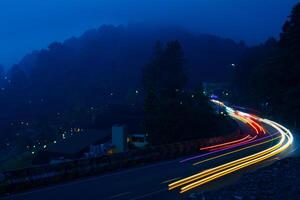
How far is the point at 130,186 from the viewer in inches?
704

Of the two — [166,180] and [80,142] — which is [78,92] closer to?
[80,142]

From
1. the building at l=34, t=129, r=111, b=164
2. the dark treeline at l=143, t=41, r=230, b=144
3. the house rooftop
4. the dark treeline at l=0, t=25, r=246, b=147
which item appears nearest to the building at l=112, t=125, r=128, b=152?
the building at l=34, t=129, r=111, b=164

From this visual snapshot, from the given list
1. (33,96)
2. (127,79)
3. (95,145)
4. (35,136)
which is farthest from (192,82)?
(95,145)

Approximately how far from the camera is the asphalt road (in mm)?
16250

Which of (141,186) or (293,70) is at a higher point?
(293,70)

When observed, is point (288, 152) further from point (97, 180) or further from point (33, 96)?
point (33, 96)

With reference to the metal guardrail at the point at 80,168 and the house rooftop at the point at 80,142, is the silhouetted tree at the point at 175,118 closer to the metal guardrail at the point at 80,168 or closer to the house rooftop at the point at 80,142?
the house rooftop at the point at 80,142

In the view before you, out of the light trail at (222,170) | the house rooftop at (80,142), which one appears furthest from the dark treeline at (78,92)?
the light trail at (222,170)

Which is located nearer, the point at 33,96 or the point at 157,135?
the point at 157,135

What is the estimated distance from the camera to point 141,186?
18.0 metres

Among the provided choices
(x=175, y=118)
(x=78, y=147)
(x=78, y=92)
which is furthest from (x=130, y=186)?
(x=78, y=92)

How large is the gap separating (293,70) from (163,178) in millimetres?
27885

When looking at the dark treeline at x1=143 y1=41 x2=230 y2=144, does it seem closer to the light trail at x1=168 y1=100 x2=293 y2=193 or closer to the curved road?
the light trail at x1=168 y1=100 x2=293 y2=193

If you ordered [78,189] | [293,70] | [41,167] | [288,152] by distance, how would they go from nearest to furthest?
[78,189]
[41,167]
[288,152]
[293,70]
